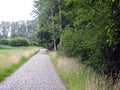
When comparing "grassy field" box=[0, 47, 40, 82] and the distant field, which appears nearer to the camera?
"grassy field" box=[0, 47, 40, 82]

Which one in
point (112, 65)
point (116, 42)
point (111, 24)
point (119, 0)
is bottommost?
point (112, 65)

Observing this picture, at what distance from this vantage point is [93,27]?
41.3 feet

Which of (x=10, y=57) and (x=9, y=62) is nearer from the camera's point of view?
(x=9, y=62)

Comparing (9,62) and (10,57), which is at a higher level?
(9,62)

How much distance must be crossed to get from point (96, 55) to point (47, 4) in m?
22.5

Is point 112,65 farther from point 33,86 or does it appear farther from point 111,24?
point 33,86

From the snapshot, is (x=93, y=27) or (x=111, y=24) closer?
(x=111, y=24)

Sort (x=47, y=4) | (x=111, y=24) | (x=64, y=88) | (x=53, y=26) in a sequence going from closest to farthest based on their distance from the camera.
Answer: (x=111, y=24) < (x=64, y=88) < (x=47, y=4) < (x=53, y=26)

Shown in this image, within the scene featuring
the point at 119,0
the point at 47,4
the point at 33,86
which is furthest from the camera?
the point at 47,4

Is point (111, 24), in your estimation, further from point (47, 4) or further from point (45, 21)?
point (45, 21)

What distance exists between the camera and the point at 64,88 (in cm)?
1280

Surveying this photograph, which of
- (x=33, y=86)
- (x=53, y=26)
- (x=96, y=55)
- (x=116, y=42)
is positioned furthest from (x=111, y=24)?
(x=53, y=26)

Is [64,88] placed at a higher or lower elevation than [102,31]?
lower

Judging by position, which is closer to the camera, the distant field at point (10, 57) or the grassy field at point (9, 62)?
the grassy field at point (9, 62)
